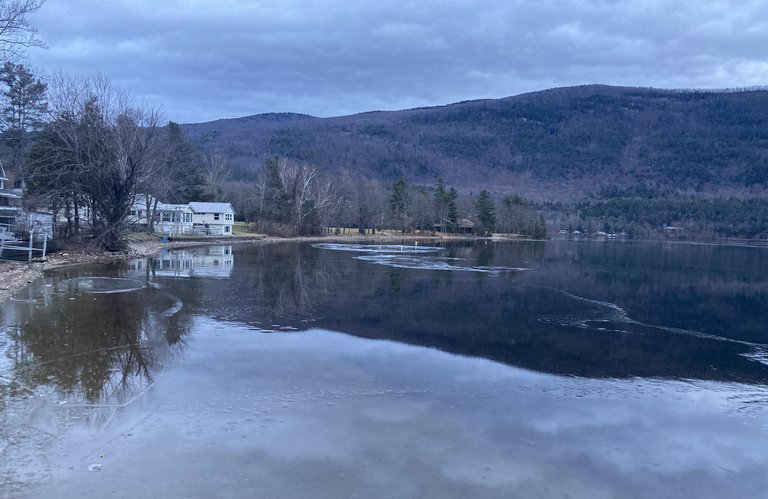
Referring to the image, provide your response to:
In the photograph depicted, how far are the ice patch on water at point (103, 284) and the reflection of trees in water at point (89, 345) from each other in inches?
74.9

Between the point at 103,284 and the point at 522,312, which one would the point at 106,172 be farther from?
the point at 522,312

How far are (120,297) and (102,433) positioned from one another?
1335cm

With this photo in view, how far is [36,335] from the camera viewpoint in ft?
47.5

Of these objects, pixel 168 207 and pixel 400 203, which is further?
pixel 400 203

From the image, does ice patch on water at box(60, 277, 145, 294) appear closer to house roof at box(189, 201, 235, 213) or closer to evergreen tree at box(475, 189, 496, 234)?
house roof at box(189, 201, 235, 213)

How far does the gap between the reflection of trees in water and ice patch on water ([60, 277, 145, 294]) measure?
1904 millimetres

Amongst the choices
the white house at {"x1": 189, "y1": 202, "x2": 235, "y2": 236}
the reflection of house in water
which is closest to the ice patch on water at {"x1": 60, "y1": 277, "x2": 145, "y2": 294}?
the reflection of house in water

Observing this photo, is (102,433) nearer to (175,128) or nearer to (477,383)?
(477,383)

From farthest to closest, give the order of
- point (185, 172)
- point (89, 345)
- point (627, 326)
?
1. point (185, 172)
2. point (627, 326)
3. point (89, 345)

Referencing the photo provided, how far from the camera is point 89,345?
13898mm

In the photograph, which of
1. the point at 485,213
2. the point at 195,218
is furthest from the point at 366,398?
the point at 485,213

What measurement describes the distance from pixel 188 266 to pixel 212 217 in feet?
136

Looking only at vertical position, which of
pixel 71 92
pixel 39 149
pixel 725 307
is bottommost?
pixel 725 307

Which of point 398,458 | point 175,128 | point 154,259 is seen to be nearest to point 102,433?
point 398,458
